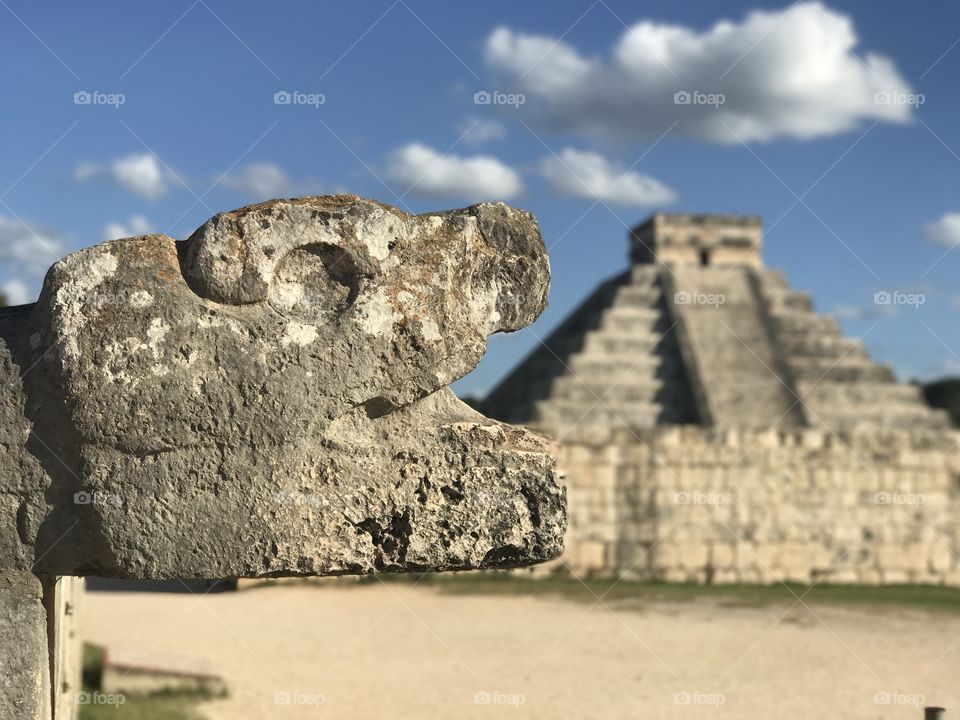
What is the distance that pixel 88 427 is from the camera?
3.26 metres

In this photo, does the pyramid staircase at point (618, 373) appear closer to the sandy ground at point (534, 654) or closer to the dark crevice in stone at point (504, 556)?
the sandy ground at point (534, 654)

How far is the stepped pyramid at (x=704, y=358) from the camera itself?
2416 centimetres

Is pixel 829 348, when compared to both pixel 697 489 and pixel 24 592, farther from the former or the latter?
pixel 24 592

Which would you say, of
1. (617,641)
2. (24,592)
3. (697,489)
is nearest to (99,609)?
(617,641)

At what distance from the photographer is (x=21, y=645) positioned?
3346mm

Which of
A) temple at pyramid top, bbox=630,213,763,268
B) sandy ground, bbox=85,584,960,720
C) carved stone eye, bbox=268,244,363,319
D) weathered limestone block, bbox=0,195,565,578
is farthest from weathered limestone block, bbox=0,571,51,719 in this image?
temple at pyramid top, bbox=630,213,763,268

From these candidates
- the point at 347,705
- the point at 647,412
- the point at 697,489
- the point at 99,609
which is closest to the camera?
the point at 347,705

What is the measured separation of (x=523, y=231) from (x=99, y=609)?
40.8ft

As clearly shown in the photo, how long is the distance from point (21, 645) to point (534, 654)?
8.49 meters

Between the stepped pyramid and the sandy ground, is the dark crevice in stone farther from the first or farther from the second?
the stepped pyramid

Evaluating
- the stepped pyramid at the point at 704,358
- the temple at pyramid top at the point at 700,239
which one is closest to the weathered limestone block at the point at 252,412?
the stepped pyramid at the point at 704,358

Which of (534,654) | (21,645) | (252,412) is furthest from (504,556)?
(534,654)

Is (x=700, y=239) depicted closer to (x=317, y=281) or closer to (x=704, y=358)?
(x=704, y=358)

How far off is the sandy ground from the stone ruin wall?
95.5 inches
